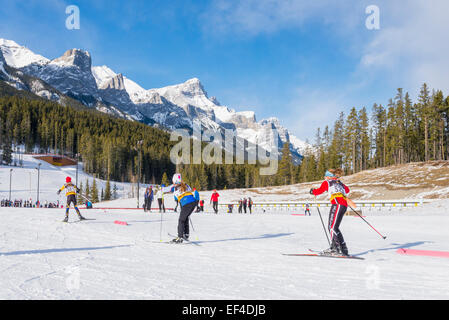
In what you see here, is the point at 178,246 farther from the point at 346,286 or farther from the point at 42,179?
the point at 42,179

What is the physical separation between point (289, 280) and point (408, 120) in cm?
7960

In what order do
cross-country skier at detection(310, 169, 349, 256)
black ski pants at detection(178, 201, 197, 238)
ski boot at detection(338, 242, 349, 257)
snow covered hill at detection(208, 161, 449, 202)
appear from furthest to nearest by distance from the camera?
snow covered hill at detection(208, 161, 449, 202) < black ski pants at detection(178, 201, 197, 238) < cross-country skier at detection(310, 169, 349, 256) < ski boot at detection(338, 242, 349, 257)

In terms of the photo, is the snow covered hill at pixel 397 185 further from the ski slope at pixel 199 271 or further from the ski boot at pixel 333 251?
the ski slope at pixel 199 271

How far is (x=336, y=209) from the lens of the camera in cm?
773

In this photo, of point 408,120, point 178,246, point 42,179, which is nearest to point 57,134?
point 42,179

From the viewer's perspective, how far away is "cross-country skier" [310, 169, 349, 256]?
25.0 feet

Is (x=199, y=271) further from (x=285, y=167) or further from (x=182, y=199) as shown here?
(x=285, y=167)

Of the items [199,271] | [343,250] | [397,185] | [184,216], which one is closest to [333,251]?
[343,250]

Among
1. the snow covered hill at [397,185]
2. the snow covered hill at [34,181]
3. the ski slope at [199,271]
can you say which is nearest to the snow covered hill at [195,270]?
the ski slope at [199,271]

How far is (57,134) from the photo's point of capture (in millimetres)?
130625

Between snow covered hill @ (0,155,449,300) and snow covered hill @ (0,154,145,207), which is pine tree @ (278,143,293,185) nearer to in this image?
snow covered hill @ (0,154,145,207)

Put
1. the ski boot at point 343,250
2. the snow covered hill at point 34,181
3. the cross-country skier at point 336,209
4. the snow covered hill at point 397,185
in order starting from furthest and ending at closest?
the snow covered hill at point 34,181, the snow covered hill at point 397,185, the cross-country skier at point 336,209, the ski boot at point 343,250

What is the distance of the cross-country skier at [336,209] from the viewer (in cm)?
761

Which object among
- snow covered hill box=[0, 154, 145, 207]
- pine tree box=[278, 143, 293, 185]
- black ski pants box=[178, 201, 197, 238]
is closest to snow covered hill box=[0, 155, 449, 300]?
black ski pants box=[178, 201, 197, 238]
